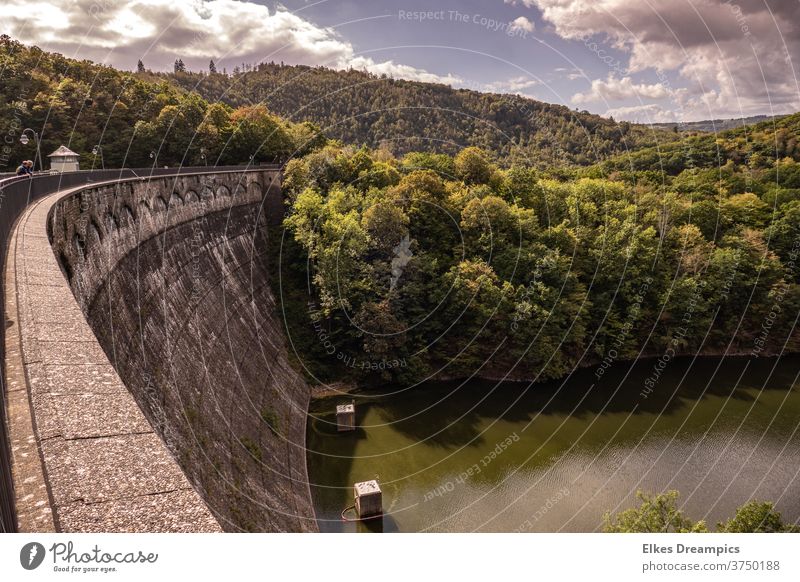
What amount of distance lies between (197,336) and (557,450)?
1930 centimetres

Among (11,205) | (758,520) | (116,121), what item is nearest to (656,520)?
(758,520)

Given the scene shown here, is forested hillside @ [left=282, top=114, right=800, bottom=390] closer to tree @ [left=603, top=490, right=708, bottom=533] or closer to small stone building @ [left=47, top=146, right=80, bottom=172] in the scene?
small stone building @ [left=47, top=146, right=80, bottom=172]

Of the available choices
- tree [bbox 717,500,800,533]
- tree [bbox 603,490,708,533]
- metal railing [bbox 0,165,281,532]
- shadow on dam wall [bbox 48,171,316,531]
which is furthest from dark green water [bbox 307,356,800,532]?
metal railing [bbox 0,165,281,532]

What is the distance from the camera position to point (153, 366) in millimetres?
15695

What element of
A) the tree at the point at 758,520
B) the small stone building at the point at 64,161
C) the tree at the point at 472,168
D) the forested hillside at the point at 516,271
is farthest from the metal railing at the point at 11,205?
the tree at the point at 472,168

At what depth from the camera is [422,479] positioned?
2445cm

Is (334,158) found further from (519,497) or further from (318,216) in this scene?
(519,497)

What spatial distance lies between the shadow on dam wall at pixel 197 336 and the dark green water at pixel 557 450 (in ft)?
11.7

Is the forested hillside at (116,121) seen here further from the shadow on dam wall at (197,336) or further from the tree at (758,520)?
the tree at (758,520)

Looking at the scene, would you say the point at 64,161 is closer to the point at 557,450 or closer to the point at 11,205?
the point at 11,205

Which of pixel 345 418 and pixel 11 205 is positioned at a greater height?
pixel 11 205

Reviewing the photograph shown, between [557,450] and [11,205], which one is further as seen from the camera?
[557,450]

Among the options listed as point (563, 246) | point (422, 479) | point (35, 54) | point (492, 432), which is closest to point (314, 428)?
point (422, 479)

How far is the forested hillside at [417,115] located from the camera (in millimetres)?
79688
